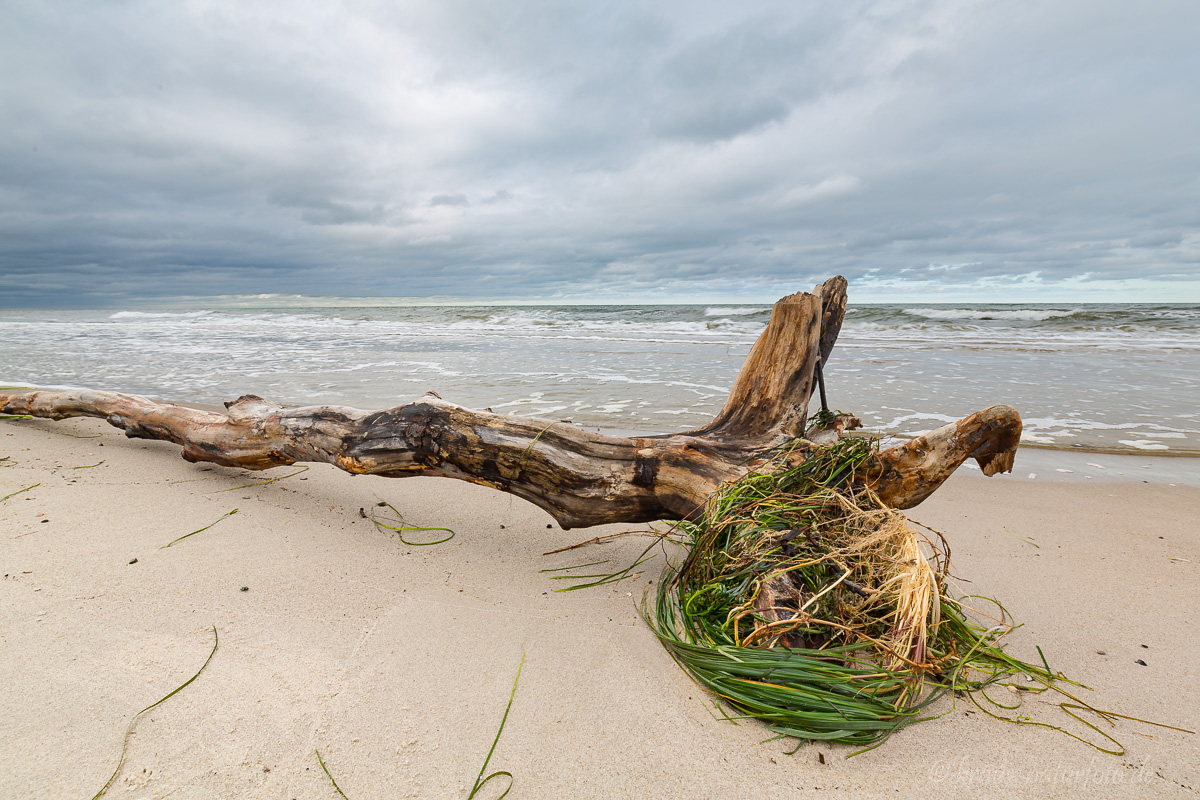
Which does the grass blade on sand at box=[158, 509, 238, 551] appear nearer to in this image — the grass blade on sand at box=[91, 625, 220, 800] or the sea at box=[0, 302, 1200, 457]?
the grass blade on sand at box=[91, 625, 220, 800]

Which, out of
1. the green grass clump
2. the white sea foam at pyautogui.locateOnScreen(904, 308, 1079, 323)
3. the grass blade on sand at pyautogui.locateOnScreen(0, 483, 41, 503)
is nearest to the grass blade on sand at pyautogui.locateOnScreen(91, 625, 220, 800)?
the green grass clump

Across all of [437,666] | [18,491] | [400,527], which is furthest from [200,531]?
[437,666]

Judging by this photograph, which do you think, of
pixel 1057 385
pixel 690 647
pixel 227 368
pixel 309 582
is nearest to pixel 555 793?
pixel 690 647

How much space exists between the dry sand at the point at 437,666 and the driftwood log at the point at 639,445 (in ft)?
1.18

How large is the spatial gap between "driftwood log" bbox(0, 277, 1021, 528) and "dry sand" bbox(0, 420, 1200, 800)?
14.1 inches

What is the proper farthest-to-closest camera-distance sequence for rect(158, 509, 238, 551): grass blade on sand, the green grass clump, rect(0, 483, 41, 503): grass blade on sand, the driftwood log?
rect(0, 483, 41, 503): grass blade on sand
rect(158, 509, 238, 551): grass blade on sand
the driftwood log
the green grass clump

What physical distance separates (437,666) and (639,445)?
1.21 meters

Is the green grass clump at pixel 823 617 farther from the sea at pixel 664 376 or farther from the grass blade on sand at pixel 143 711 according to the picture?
the sea at pixel 664 376

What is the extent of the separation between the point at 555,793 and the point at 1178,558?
3155 mm

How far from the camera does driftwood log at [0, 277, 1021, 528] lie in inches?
95.3

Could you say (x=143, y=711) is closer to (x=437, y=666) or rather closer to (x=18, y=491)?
(x=437, y=666)

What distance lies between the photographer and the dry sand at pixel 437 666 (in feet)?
4.67

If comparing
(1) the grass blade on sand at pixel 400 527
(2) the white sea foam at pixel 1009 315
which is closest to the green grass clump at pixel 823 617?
(1) the grass blade on sand at pixel 400 527

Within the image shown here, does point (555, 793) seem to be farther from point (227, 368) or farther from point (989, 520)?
point (227, 368)
